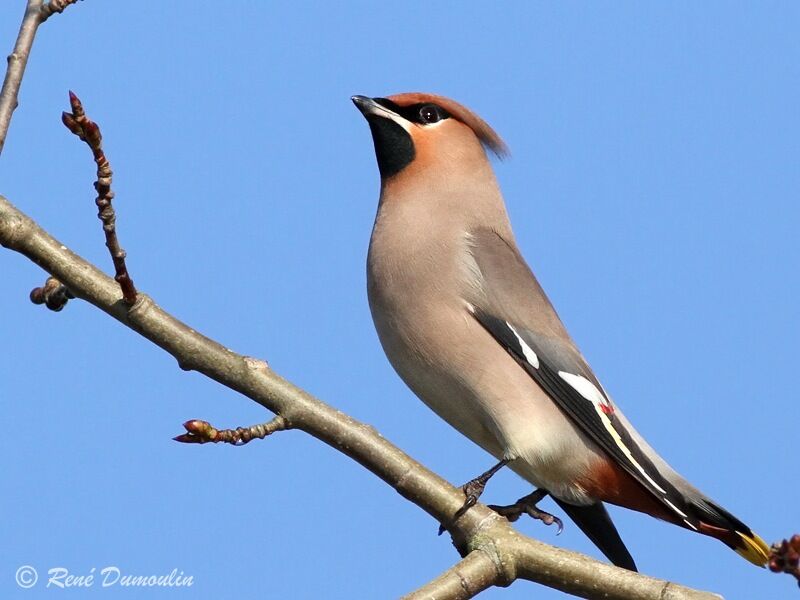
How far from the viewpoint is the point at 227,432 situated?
11.2ft

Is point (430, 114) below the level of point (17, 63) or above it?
above

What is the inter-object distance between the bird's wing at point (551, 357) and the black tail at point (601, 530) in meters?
0.35

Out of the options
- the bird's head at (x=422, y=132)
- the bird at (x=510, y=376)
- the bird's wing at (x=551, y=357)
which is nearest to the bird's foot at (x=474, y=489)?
the bird at (x=510, y=376)

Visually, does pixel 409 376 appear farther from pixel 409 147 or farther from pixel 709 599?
pixel 709 599

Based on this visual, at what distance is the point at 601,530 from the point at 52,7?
9.79 ft

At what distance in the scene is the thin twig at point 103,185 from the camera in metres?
2.84

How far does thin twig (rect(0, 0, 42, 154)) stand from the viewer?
315 centimetres

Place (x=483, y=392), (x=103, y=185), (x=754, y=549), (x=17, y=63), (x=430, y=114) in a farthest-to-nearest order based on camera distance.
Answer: (x=430, y=114) → (x=483, y=392) → (x=754, y=549) → (x=17, y=63) → (x=103, y=185)

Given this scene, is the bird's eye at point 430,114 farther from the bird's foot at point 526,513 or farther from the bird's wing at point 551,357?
the bird's foot at point 526,513

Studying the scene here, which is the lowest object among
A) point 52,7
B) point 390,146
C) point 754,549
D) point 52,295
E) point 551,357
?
point 754,549

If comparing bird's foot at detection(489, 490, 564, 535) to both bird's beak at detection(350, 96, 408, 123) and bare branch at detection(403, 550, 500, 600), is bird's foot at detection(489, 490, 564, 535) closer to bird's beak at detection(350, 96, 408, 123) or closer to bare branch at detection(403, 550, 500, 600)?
bare branch at detection(403, 550, 500, 600)

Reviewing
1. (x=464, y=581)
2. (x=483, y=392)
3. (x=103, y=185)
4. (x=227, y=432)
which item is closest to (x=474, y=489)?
(x=483, y=392)

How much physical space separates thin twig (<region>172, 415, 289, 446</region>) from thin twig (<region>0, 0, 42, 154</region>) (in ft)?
3.02

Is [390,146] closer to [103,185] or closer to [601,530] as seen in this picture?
[601,530]
